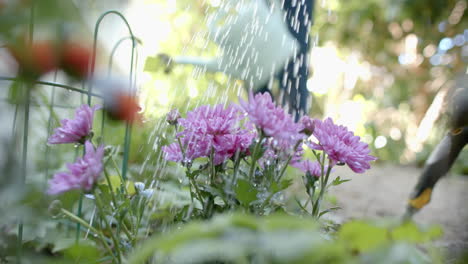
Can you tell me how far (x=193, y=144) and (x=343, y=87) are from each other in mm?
5856

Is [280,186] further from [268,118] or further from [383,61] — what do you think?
[383,61]

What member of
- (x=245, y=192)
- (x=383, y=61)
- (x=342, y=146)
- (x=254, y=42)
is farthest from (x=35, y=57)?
(x=383, y=61)

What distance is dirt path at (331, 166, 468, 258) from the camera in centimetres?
189

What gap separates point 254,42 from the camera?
4.81 ft

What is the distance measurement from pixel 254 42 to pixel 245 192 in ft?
3.35

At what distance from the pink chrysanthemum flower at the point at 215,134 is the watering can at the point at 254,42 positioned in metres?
0.85

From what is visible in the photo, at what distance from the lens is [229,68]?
1.51m

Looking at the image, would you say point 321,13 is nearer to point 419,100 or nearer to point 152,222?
point 419,100

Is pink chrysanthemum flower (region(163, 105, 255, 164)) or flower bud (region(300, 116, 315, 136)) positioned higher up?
flower bud (region(300, 116, 315, 136))

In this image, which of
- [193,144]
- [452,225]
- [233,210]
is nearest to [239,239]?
[233,210]

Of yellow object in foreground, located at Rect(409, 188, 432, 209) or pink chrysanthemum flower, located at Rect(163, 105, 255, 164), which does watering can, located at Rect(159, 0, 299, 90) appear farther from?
pink chrysanthemum flower, located at Rect(163, 105, 255, 164)

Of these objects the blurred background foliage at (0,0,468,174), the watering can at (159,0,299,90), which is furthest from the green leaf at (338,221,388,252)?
the blurred background foliage at (0,0,468,174)

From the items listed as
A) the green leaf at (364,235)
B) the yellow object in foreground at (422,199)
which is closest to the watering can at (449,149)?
the yellow object in foreground at (422,199)

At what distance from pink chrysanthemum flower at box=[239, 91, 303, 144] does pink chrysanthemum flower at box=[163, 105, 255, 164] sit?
8cm
